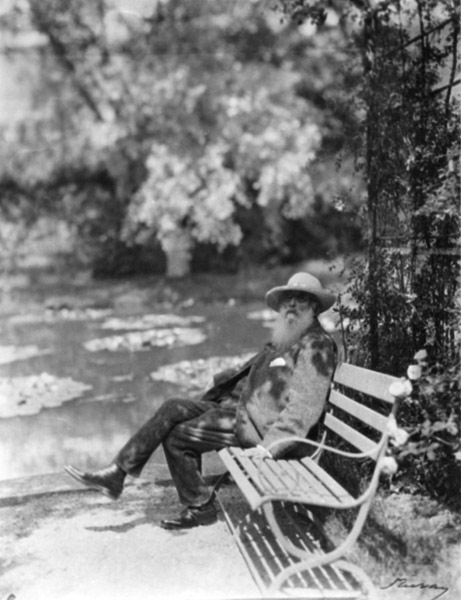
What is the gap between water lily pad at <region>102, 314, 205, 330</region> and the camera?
15.8 meters

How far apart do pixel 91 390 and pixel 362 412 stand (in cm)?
633

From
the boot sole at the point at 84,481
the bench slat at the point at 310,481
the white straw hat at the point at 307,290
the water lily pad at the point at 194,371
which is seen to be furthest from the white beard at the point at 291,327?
the water lily pad at the point at 194,371

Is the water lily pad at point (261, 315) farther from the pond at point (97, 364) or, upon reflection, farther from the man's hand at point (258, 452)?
the man's hand at point (258, 452)

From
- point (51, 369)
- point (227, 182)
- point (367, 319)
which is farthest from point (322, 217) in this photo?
point (367, 319)

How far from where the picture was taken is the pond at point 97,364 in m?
7.53

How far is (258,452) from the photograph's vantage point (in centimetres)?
429

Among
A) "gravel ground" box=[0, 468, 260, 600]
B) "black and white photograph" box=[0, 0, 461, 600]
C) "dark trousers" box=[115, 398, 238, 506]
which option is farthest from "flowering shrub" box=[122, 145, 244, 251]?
"dark trousers" box=[115, 398, 238, 506]

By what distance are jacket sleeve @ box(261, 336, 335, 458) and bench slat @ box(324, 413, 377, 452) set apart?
132 mm

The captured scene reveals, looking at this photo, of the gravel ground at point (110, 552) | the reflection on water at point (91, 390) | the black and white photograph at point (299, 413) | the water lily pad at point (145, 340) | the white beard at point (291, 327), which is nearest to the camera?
the black and white photograph at point (299, 413)

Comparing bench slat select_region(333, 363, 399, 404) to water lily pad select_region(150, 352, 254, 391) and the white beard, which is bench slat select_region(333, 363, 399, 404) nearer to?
the white beard

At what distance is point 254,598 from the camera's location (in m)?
3.73

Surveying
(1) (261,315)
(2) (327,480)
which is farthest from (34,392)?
(1) (261,315)

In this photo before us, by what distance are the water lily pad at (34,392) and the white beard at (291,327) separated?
15.3 feet
